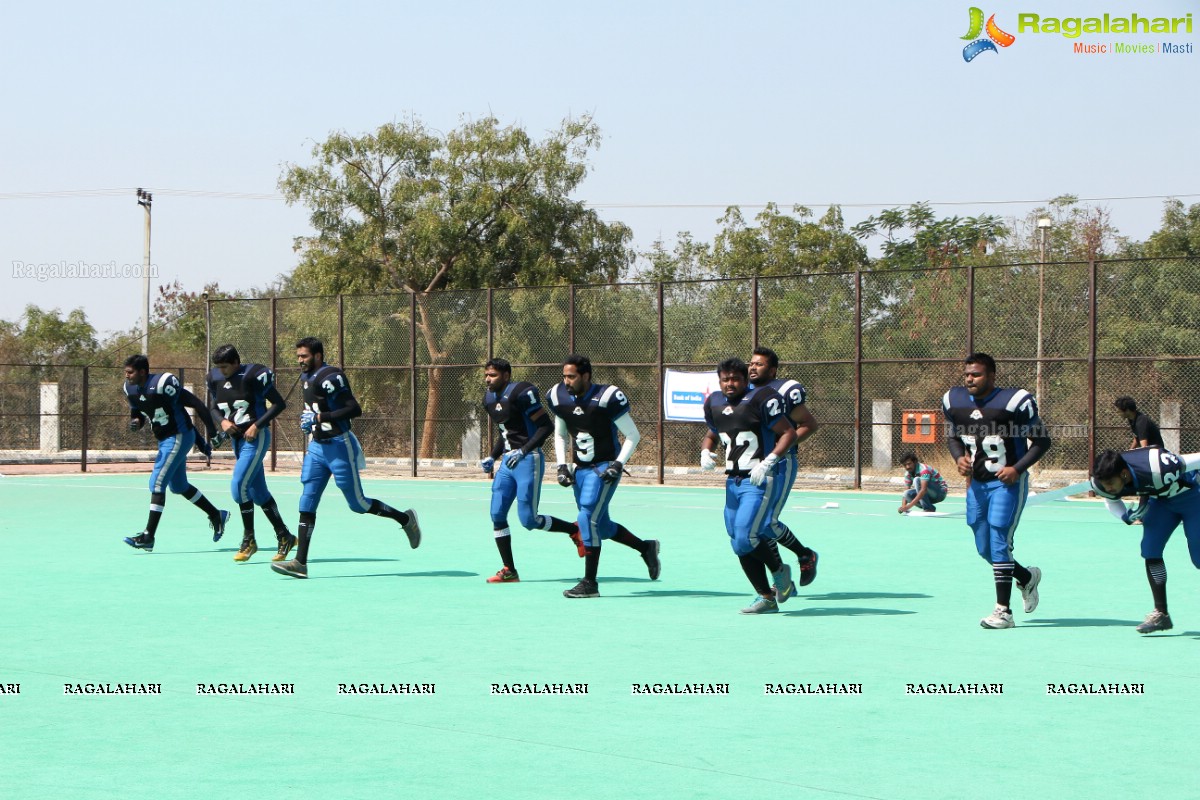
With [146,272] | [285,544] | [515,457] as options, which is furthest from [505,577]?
[146,272]

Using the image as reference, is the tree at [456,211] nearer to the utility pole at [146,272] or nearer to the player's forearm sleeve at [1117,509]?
the utility pole at [146,272]

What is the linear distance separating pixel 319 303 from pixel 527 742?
32912 mm

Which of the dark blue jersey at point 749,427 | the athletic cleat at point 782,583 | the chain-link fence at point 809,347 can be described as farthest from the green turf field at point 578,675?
the chain-link fence at point 809,347

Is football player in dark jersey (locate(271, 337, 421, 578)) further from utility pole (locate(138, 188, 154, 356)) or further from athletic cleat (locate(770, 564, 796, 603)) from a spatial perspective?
utility pole (locate(138, 188, 154, 356))

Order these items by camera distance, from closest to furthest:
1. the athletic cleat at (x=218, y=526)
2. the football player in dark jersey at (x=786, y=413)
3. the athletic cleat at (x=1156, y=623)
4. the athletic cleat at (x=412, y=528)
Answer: the athletic cleat at (x=1156, y=623) → the football player in dark jersey at (x=786, y=413) → the athletic cleat at (x=412, y=528) → the athletic cleat at (x=218, y=526)

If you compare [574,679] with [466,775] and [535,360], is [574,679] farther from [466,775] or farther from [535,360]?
[535,360]

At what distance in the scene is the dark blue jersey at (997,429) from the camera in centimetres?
1045

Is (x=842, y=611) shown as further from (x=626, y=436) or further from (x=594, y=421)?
(x=594, y=421)

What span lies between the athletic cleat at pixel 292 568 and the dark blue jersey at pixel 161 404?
3255 millimetres

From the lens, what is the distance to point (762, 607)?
36.2ft

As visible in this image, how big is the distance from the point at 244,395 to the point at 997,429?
26.3ft

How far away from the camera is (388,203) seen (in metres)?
44.1

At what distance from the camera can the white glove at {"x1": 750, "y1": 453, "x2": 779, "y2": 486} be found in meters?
10.8

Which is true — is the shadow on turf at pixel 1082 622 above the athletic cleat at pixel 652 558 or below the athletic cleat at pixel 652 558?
below
